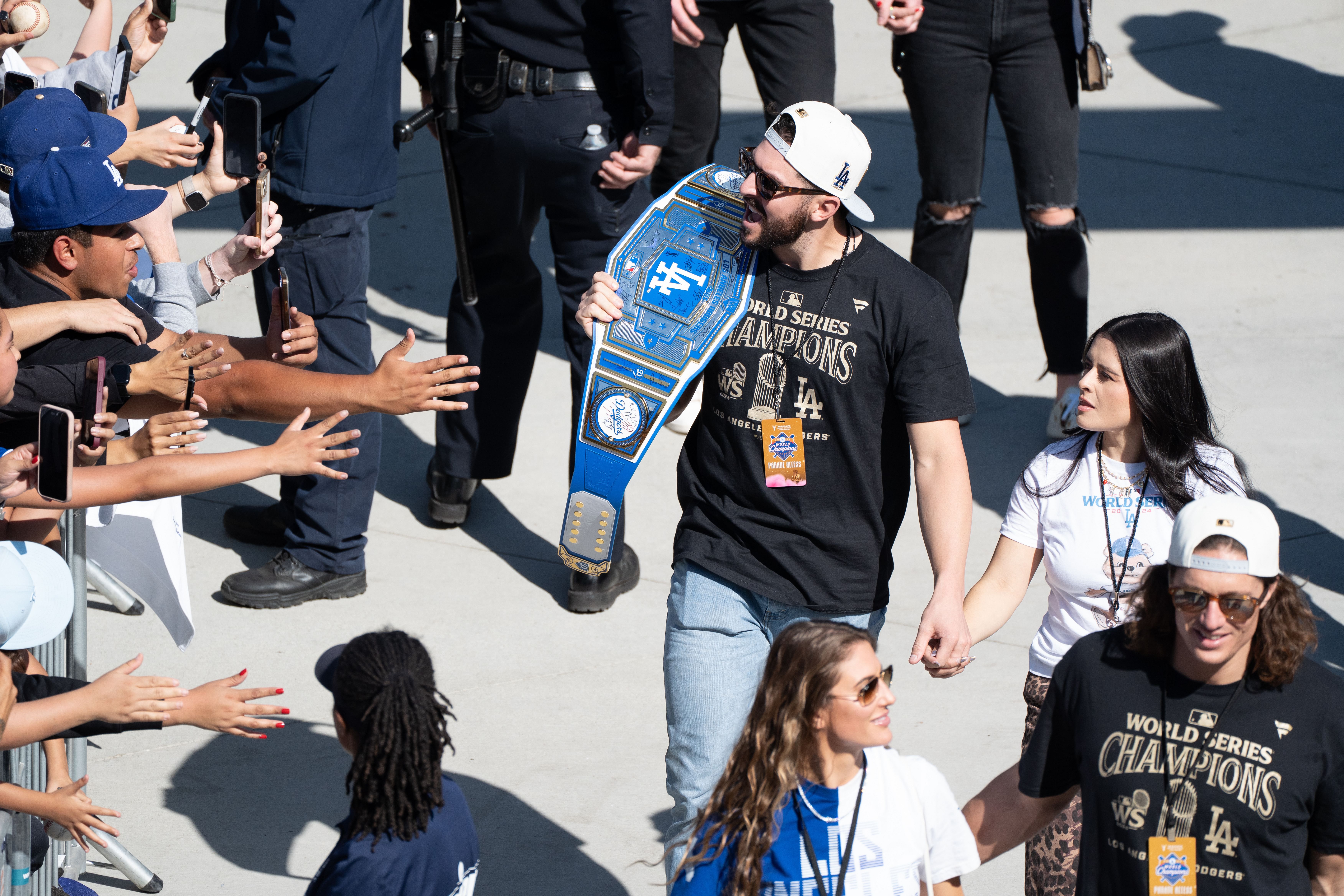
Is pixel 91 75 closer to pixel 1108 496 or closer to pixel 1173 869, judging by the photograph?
pixel 1108 496

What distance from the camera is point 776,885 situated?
258 cm

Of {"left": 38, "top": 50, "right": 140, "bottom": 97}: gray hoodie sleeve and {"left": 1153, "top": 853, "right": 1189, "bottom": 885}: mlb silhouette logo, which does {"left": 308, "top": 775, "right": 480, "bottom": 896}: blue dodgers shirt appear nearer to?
{"left": 1153, "top": 853, "right": 1189, "bottom": 885}: mlb silhouette logo

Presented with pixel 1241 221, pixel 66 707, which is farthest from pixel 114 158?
pixel 1241 221

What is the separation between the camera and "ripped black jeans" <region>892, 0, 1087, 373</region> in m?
5.78

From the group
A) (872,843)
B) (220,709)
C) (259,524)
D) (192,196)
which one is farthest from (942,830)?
(259,524)

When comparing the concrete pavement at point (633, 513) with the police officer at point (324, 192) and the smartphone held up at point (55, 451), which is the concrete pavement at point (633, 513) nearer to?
the police officer at point (324, 192)

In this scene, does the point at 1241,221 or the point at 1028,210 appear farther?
the point at 1241,221

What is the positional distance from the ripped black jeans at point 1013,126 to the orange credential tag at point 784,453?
9.59 ft

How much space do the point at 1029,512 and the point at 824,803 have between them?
43.6 inches

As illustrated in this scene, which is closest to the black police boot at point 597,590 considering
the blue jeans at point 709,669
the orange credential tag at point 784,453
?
the blue jeans at point 709,669

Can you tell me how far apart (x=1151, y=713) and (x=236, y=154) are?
3.09 metres

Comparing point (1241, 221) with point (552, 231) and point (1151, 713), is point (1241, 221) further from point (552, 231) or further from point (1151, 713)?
point (1151, 713)

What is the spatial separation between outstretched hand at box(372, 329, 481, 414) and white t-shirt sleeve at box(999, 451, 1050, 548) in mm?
1307

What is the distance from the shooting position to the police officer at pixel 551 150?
198 inches
